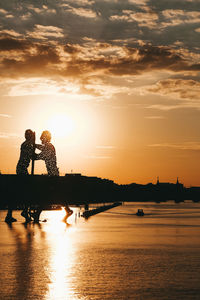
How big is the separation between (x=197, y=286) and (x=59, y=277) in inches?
103

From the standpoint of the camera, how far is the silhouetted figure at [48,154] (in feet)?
68.2

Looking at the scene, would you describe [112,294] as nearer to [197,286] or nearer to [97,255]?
[197,286]

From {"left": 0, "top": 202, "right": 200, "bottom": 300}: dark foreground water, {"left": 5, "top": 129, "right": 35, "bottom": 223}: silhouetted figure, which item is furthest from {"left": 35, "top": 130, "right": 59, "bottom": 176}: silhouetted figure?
{"left": 0, "top": 202, "right": 200, "bottom": 300}: dark foreground water

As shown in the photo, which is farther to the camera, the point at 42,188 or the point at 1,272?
the point at 42,188

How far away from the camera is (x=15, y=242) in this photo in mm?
16609

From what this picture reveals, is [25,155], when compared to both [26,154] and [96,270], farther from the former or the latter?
[96,270]

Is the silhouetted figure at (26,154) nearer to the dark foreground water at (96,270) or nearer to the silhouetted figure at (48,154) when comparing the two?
the silhouetted figure at (48,154)

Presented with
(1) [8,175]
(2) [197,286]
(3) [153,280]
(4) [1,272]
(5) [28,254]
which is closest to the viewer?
(2) [197,286]

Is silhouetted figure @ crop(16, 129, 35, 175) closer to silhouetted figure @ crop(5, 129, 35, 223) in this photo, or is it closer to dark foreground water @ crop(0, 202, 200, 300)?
silhouetted figure @ crop(5, 129, 35, 223)

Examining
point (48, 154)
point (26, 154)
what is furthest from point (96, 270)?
point (26, 154)

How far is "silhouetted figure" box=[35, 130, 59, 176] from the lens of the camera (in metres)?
20.8

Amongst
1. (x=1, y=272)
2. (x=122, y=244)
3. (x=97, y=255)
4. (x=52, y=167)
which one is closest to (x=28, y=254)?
(x=97, y=255)

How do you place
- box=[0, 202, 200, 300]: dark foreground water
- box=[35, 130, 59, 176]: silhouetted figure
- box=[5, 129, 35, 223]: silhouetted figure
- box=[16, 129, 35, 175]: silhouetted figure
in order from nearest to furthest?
1. box=[0, 202, 200, 300]: dark foreground water
2. box=[35, 130, 59, 176]: silhouetted figure
3. box=[5, 129, 35, 223]: silhouetted figure
4. box=[16, 129, 35, 175]: silhouetted figure

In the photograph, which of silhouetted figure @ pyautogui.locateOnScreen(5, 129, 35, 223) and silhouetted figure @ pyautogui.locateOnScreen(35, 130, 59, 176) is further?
silhouetted figure @ pyautogui.locateOnScreen(5, 129, 35, 223)
